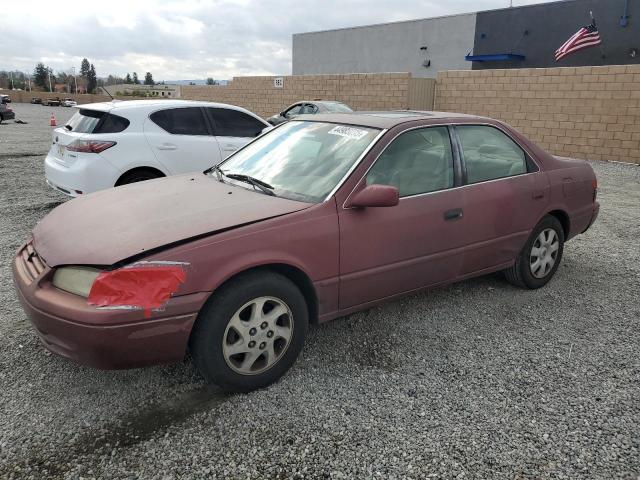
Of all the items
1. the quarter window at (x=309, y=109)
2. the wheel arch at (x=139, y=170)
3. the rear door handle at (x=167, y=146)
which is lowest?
the wheel arch at (x=139, y=170)

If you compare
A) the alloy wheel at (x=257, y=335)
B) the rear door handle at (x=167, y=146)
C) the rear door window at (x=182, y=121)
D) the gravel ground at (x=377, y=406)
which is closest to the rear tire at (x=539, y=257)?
the gravel ground at (x=377, y=406)

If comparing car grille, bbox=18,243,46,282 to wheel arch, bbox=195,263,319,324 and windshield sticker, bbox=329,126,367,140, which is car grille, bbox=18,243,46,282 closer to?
wheel arch, bbox=195,263,319,324

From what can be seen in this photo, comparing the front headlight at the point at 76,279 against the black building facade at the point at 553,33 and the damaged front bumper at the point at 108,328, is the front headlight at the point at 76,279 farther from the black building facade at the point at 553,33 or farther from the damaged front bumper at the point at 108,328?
the black building facade at the point at 553,33

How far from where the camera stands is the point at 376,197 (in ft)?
10.5

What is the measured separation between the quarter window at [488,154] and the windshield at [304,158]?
2.87 feet

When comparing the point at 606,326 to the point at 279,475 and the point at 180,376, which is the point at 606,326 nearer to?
the point at 279,475

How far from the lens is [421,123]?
12.7ft

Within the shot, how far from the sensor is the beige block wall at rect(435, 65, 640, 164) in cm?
1362

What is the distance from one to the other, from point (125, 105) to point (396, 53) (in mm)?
26545

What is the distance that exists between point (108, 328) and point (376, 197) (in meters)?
1.68

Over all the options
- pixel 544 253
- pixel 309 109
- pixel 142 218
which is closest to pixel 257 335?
pixel 142 218

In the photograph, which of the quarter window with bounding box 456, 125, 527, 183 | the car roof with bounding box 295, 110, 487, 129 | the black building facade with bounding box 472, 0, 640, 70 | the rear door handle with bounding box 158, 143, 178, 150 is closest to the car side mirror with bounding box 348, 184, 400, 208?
the car roof with bounding box 295, 110, 487, 129

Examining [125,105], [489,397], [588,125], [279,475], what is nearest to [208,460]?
[279,475]

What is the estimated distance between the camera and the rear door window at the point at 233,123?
24.1 ft
